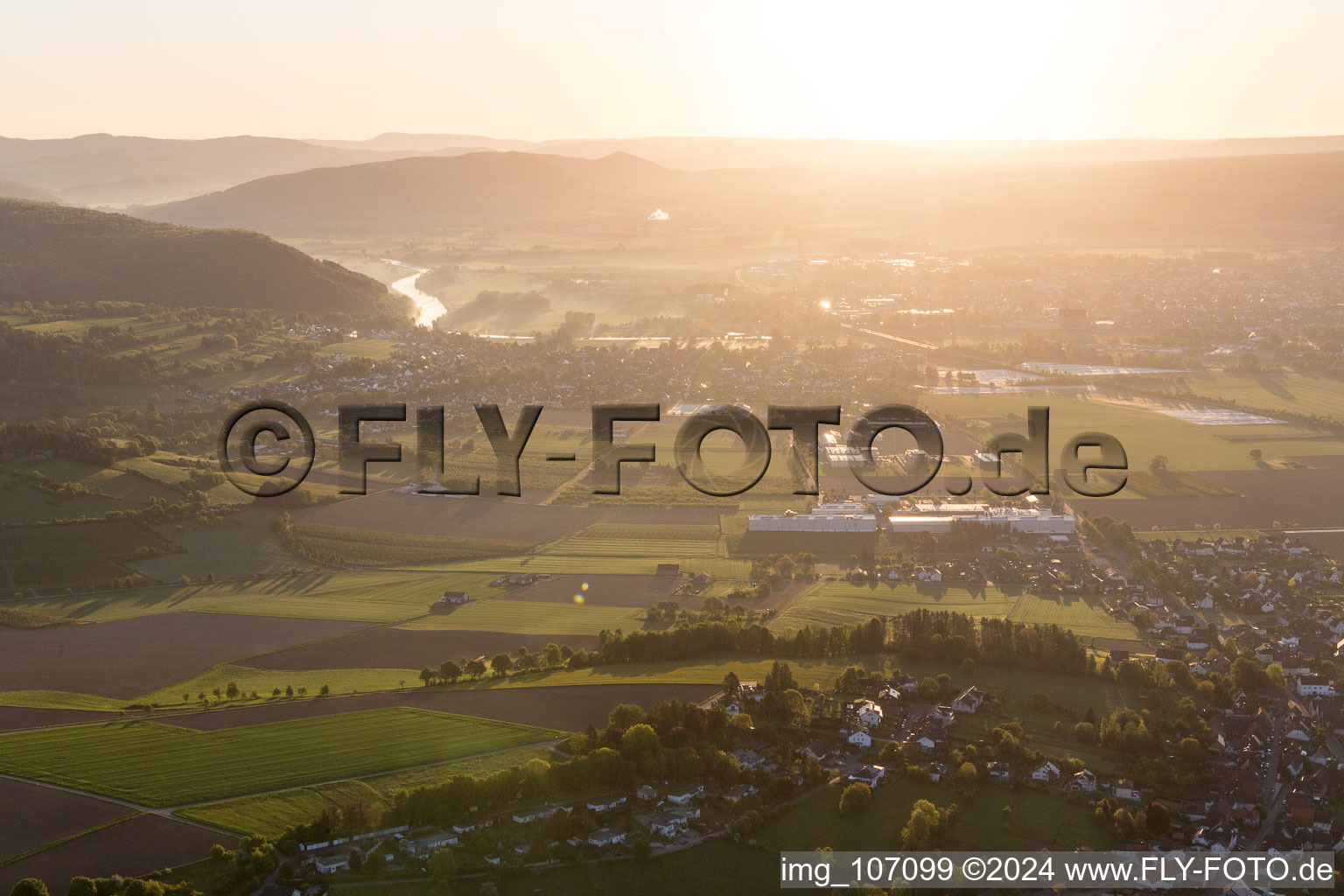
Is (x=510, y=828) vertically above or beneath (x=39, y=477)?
beneath

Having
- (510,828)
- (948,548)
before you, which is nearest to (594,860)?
(510,828)

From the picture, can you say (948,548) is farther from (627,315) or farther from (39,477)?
(627,315)

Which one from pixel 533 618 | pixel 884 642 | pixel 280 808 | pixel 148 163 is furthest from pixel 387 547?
pixel 148 163

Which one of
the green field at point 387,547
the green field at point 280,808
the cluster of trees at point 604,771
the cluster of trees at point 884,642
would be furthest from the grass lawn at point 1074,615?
the green field at point 280,808

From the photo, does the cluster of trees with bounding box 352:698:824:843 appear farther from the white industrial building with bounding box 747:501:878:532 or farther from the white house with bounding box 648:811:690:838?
the white industrial building with bounding box 747:501:878:532

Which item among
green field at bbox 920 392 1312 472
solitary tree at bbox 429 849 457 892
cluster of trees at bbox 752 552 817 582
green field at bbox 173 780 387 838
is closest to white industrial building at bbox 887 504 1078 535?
cluster of trees at bbox 752 552 817 582

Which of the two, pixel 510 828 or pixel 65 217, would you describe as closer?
pixel 510 828
